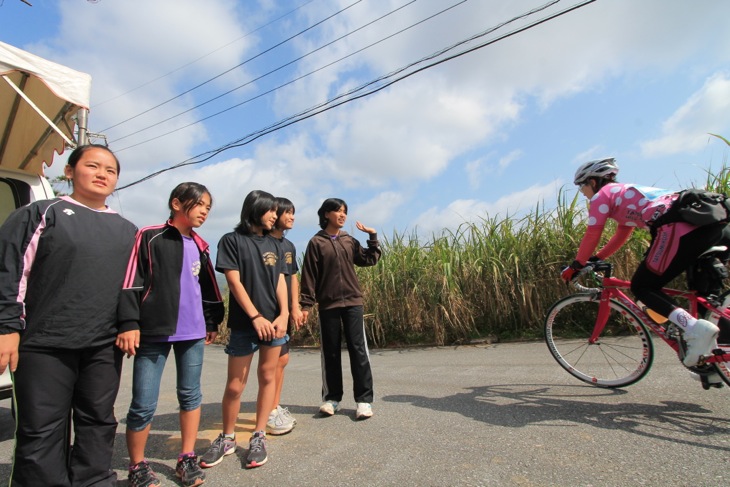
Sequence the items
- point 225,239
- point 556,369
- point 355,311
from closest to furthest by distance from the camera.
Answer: point 225,239, point 355,311, point 556,369

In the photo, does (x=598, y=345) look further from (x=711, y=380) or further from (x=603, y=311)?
(x=711, y=380)

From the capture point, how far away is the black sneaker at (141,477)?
2186 mm

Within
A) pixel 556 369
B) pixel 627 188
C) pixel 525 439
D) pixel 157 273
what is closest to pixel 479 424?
pixel 525 439

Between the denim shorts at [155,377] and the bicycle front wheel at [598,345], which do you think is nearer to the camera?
the denim shorts at [155,377]

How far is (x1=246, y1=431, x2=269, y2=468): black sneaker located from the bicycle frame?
2.86 meters

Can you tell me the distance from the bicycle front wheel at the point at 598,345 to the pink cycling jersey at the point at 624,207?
648mm

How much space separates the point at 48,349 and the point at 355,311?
2.06 m

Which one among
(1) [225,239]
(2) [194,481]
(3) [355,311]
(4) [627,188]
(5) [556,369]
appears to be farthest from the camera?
(5) [556,369]

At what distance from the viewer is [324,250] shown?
3498 millimetres

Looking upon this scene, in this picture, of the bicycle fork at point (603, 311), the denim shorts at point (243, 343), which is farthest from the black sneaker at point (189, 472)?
the bicycle fork at point (603, 311)

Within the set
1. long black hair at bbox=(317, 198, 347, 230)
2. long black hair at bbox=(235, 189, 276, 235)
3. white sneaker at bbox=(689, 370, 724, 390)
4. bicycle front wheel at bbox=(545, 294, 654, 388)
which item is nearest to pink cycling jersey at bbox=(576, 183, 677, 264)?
bicycle front wheel at bbox=(545, 294, 654, 388)

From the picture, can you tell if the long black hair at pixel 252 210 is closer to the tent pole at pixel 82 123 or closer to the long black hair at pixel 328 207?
the long black hair at pixel 328 207

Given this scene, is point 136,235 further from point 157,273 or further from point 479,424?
point 479,424

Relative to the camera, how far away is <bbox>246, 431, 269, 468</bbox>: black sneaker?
244 centimetres
